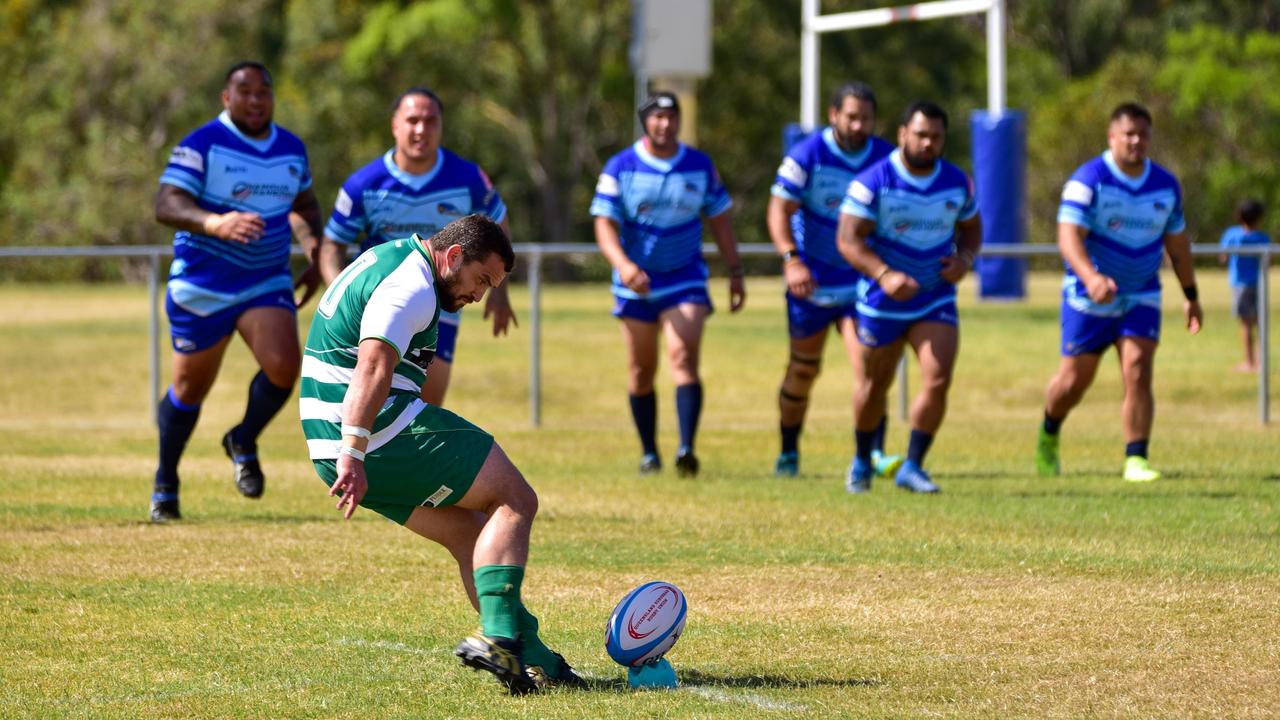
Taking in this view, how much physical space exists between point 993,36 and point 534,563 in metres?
16.6

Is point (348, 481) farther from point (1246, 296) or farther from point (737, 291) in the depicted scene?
point (1246, 296)

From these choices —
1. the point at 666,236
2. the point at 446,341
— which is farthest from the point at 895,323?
the point at 446,341

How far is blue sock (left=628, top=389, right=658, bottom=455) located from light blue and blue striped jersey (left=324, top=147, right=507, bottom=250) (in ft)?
8.06

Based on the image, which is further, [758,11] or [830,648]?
[758,11]

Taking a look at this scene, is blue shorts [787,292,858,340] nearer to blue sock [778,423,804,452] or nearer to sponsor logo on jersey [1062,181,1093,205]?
blue sock [778,423,804,452]

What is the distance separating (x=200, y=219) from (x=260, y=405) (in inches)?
47.8

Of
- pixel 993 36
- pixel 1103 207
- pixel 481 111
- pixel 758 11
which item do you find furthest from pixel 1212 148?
pixel 1103 207

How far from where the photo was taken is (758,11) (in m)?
44.4

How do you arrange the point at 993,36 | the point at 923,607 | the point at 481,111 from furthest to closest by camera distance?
1. the point at 481,111
2. the point at 993,36
3. the point at 923,607

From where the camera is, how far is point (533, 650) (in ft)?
19.5

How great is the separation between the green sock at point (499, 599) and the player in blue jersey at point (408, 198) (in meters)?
4.06

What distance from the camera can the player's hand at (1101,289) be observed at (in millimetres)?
10781

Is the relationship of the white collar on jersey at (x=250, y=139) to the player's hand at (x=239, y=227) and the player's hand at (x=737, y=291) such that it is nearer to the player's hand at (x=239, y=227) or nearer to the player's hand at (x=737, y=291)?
the player's hand at (x=239, y=227)

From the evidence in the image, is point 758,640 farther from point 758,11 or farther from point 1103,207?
point 758,11
